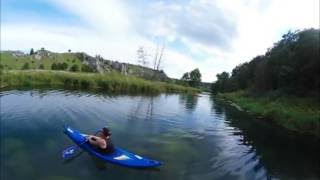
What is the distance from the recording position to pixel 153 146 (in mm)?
20734

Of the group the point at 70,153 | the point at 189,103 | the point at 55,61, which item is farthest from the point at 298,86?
the point at 55,61

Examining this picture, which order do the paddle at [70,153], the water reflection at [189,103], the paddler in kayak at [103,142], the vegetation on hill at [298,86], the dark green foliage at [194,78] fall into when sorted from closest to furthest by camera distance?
1. the paddle at [70,153]
2. the paddler in kayak at [103,142]
3. the vegetation on hill at [298,86]
4. the water reflection at [189,103]
5. the dark green foliage at [194,78]

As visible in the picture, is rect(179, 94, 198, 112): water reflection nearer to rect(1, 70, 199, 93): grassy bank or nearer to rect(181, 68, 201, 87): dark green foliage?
rect(1, 70, 199, 93): grassy bank

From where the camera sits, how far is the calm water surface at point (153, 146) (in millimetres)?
15234

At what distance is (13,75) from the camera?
173 feet

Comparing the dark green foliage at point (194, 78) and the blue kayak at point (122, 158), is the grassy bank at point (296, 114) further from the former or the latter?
the dark green foliage at point (194, 78)

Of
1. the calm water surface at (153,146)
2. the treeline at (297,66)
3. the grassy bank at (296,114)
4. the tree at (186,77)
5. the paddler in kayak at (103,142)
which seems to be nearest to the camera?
the calm water surface at (153,146)

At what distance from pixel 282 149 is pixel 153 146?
353 inches

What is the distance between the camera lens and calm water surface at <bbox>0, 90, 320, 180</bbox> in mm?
15234

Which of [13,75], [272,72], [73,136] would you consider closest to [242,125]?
[73,136]

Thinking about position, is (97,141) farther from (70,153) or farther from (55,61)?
(55,61)

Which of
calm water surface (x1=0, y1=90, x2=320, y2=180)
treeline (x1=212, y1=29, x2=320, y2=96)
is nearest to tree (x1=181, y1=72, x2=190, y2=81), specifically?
treeline (x1=212, y1=29, x2=320, y2=96)

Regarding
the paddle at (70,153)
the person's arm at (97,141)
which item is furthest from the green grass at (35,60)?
the person's arm at (97,141)

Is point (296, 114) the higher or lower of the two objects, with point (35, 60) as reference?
lower
